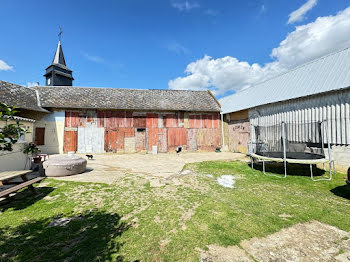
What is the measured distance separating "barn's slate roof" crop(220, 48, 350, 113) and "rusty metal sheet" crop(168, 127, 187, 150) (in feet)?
20.8

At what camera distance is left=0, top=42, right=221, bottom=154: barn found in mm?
15492

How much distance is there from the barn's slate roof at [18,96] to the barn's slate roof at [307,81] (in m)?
19.1

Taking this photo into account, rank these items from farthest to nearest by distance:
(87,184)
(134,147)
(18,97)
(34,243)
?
(134,147) < (18,97) < (87,184) < (34,243)

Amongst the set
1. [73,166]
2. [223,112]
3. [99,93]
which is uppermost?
[99,93]

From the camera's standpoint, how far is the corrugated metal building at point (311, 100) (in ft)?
26.0

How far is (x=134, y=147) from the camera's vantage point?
55.7ft

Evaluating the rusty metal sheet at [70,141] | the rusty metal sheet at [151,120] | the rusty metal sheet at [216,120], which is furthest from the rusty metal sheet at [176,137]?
the rusty metal sheet at [70,141]

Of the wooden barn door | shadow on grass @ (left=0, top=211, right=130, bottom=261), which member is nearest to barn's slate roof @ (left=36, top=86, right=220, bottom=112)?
the wooden barn door

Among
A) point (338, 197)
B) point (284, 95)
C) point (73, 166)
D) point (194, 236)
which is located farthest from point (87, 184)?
point (284, 95)

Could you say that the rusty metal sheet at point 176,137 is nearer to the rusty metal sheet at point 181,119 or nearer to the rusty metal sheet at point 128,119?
the rusty metal sheet at point 181,119

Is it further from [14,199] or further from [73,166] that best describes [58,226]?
[73,166]

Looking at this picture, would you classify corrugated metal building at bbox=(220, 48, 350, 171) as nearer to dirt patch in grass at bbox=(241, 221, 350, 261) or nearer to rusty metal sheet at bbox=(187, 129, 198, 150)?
rusty metal sheet at bbox=(187, 129, 198, 150)

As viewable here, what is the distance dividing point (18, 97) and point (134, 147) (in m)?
11.1

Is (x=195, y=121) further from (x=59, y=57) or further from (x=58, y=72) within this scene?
(x=59, y=57)
